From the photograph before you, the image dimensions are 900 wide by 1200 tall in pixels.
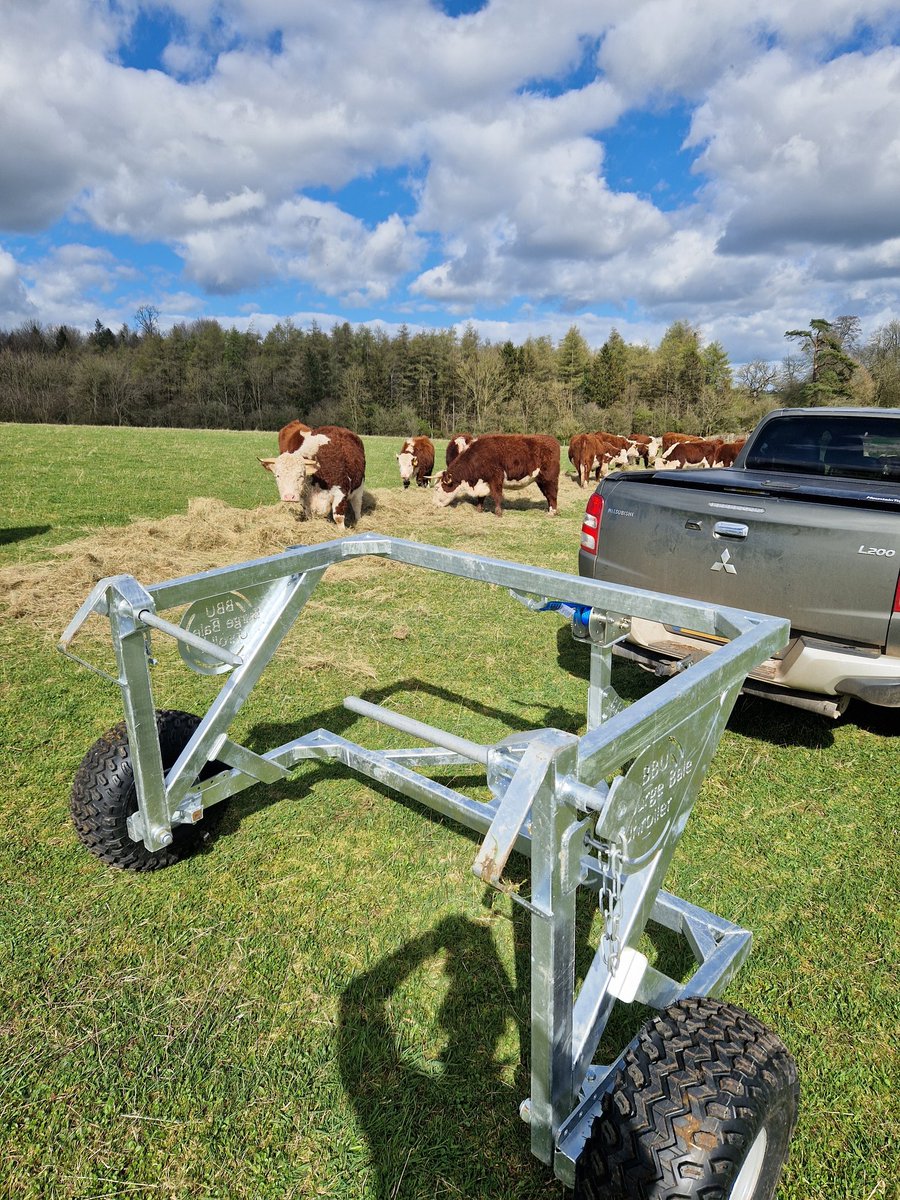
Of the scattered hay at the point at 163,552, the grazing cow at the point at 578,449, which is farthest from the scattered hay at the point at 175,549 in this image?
the grazing cow at the point at 578,449

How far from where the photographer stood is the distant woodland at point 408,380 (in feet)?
152

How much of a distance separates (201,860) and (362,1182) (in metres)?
1.49

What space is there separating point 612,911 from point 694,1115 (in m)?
0.40

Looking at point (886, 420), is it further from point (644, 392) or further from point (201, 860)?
point (644, 392)

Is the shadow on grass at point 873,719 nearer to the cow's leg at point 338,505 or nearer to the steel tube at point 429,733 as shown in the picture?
the steel tube at point 429,733

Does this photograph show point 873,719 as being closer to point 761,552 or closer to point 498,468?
point 761,552

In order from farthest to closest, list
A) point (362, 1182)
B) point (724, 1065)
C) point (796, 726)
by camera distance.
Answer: point (796, 726) < point (362, 1182) < point (724, 1065)

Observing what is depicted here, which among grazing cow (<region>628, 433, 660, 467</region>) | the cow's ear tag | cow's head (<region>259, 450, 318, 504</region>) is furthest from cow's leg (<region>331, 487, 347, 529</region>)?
grazing cow (<region>628, 433, 660, 467</region>)

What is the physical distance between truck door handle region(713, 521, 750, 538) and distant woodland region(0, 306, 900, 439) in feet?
136

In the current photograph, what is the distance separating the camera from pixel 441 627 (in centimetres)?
634

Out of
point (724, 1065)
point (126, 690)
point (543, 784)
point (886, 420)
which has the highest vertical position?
point (886, 420)

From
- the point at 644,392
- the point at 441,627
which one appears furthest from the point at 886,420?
the point at 644,392

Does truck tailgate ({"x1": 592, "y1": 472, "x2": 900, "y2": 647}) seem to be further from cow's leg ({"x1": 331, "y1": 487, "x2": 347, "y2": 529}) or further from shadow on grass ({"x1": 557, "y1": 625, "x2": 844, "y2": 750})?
cow's leg ({"x1": 331, "y1": 487, "x2": 347, "y2": 529})

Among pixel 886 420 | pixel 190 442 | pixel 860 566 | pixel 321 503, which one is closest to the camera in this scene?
pixel 860 566
